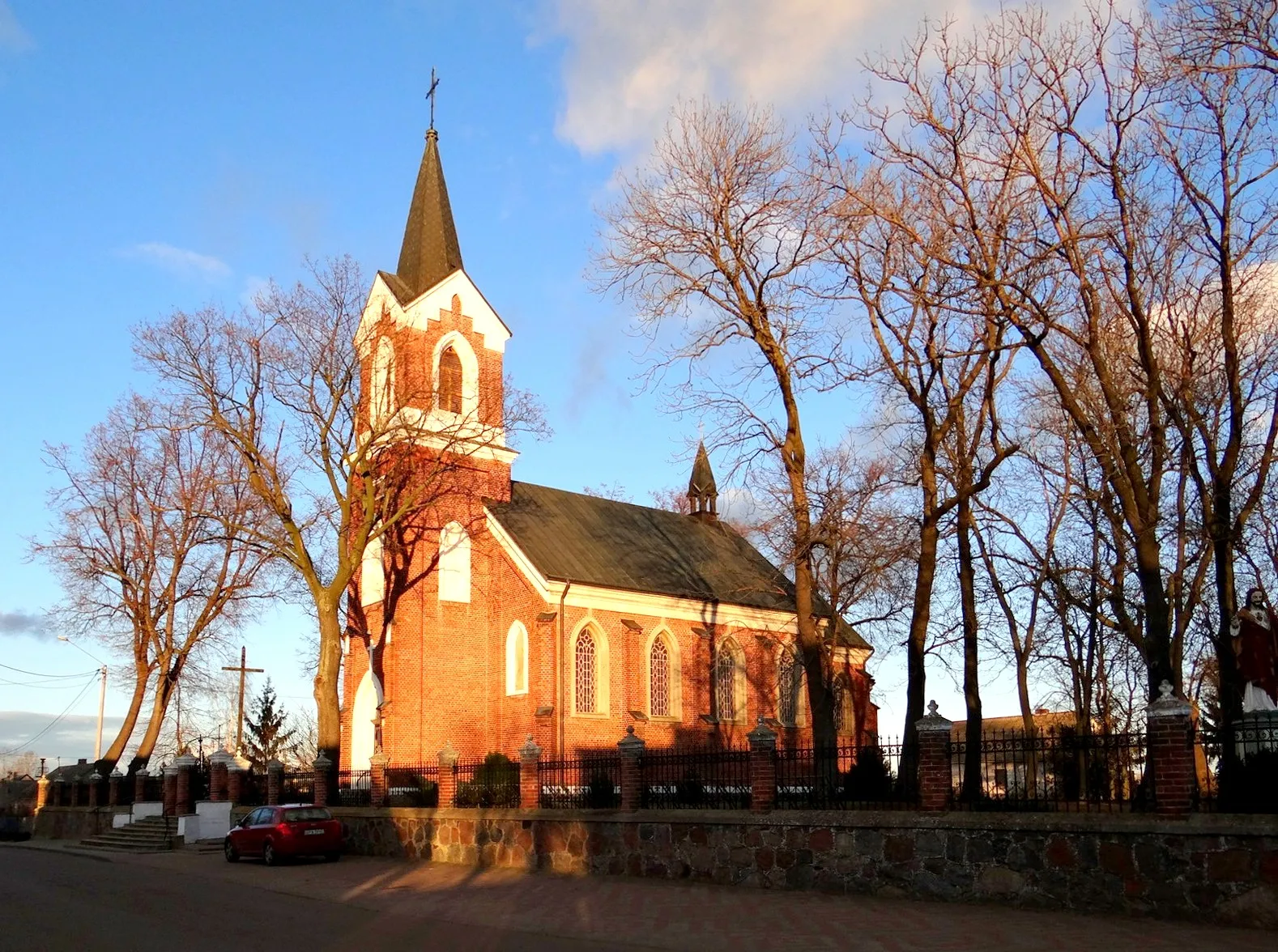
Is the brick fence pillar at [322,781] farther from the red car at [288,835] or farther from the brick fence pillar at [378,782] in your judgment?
the red car at [288,835]

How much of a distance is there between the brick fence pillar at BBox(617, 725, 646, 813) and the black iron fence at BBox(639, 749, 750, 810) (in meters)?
0.05

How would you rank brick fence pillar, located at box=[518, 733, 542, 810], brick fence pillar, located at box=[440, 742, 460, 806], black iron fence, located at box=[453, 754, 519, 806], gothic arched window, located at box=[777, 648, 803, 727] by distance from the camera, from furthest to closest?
gothic arched window, located at box=[777, 648, 803, 727]
brick fence pillar, located at box=[440, 742, 460, 806]
black iron fence, located at box=[453, 754, 519, 806]
brick fence pillar, located at box=[518, 733, 542, 810]

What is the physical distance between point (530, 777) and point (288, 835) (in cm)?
551

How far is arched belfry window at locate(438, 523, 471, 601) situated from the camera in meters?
33.4

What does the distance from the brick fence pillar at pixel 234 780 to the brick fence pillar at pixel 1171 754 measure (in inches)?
933

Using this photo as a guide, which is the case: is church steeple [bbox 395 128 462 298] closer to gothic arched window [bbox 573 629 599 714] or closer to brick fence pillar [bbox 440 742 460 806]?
gothic arched window [bbox 573 629 599 714]

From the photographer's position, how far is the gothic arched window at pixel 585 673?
32688mm

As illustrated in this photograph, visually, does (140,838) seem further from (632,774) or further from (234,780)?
(632,774)

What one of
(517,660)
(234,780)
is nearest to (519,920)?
(517,660)

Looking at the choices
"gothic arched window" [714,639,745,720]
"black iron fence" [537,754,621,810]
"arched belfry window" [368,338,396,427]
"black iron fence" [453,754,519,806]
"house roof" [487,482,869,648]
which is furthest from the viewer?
"gothic arched window" [714,639,745,720]

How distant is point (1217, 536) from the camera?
17578 mm

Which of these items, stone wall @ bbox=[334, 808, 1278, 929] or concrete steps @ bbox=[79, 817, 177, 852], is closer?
stone wall @ bbox=[334, 808, 1278, 929]

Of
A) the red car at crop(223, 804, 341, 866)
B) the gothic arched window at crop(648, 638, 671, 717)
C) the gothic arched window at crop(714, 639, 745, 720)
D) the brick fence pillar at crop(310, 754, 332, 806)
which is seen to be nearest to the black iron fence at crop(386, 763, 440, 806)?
the brick fence pillar at crop(310, 754, 332, 806)

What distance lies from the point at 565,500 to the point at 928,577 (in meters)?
19.9
